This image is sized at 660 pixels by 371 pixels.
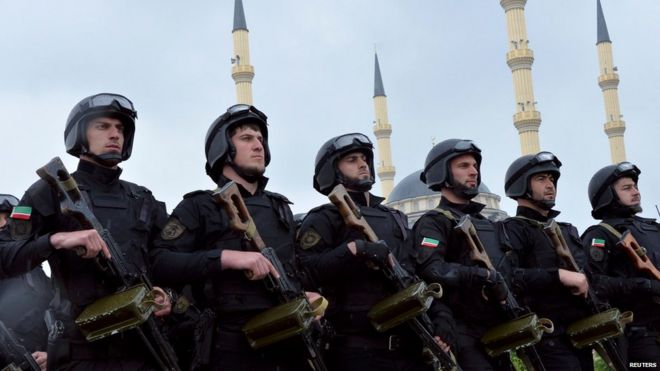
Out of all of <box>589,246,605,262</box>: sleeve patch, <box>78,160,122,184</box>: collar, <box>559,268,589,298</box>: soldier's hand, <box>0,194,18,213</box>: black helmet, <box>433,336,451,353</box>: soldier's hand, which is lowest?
<box>433,336,451,353</box>: soldier's hand

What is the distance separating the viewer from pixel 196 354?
546 centimetres

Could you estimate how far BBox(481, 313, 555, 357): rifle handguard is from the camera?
6547 mm

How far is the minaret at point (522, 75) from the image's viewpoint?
48781 mm

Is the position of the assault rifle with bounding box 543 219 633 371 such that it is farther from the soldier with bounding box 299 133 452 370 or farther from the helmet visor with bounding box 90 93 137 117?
the helmet visor with bounding box 90 93 137 117

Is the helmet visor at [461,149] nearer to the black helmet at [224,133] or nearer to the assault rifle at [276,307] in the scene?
the black helmet at [224,133]

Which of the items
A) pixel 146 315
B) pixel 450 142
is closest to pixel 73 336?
pixel 146 315

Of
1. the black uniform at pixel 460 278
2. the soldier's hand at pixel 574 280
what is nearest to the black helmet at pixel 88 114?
the black uniform at pixel 460 278

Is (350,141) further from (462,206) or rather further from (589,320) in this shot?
(589,320)

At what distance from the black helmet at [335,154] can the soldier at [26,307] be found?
106 inches

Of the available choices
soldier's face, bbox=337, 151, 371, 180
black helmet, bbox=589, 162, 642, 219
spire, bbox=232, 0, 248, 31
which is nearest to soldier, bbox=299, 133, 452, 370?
soldier's face, bbox=337, 151, 371, 180

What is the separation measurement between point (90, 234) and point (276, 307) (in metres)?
1.28

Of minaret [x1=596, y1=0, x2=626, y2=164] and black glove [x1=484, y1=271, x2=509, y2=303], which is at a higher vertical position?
minaret [x1=596, y1=0, x2=626, y2=164]

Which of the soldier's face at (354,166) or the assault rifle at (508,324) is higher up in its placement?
the soldier's face at (354,166)

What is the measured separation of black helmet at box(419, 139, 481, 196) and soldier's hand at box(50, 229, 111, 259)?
342 centimetres
